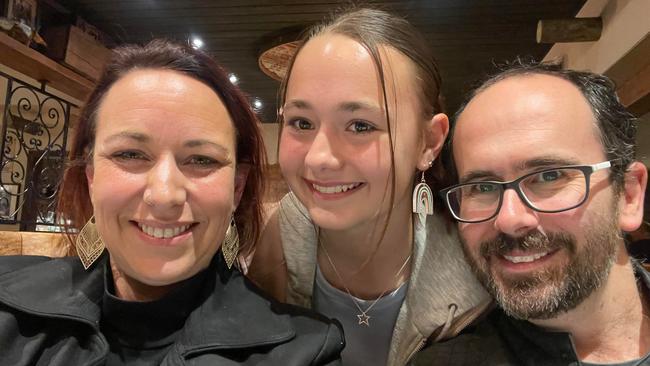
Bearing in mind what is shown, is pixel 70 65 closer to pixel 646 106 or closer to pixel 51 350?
pixel 51 350

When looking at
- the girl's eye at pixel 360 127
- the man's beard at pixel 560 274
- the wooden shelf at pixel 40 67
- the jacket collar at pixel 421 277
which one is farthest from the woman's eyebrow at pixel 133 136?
the wooden shelf at pixel 40 67

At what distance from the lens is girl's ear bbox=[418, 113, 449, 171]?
4.78 ft

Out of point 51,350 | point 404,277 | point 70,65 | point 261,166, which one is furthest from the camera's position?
point 70,65

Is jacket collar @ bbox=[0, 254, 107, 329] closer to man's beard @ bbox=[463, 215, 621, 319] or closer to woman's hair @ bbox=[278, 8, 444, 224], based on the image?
woman's hair @ bbox=[278, 8, 444, 224]

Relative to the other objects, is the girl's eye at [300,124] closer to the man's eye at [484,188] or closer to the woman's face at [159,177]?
the woman's face at [159,177]

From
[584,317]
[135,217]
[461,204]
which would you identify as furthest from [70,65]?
[584,317]

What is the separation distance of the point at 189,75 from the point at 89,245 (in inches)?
20.4

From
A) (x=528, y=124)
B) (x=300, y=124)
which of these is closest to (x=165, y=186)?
(x=300, y=124)

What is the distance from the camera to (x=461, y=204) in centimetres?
127

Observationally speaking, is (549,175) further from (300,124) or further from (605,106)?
(300,124)

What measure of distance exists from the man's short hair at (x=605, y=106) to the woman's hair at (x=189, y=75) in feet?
2.02

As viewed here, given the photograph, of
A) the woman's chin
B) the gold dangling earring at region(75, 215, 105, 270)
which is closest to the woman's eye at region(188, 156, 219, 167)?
the woman's chin

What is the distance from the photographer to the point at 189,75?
1.29 meters

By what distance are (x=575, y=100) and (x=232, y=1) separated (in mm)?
3182
